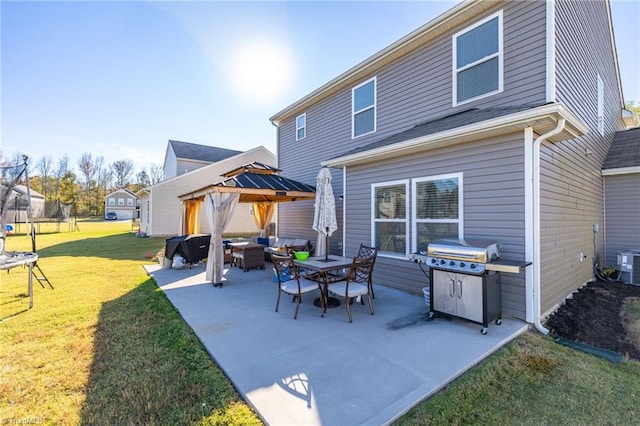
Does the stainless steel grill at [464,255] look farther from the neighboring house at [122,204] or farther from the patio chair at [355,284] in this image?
the neighboring house at [122,204]

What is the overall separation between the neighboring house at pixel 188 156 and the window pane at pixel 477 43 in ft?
62.3

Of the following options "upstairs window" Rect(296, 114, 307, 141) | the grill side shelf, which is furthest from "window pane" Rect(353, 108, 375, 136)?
the grill side shelf

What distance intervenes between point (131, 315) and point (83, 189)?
51.8m

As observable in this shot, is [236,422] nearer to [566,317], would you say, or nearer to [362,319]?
[362,319]

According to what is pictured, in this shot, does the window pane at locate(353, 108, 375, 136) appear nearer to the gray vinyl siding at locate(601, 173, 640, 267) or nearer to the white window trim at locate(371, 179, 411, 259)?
the white window trim at locate(371, 179, 411, 259)

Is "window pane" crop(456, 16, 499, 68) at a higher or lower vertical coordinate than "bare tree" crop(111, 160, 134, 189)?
lower

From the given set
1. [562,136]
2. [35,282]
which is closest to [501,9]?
[562,136]

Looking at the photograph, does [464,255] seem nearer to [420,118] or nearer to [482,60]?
[420,118]

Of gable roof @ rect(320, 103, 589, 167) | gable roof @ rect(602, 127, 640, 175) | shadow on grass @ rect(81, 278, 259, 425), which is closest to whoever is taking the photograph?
shadow on grass @ rect(81, 278, 259, 425)

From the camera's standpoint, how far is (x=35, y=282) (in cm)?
694

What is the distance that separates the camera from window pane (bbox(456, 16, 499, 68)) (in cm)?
521

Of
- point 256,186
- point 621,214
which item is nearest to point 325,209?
point 256,186

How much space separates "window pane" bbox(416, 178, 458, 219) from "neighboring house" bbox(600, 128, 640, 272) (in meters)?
5.81

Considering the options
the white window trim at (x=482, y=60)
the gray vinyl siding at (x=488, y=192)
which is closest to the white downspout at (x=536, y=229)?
the gray vinyl siding at (x=488, y=192)
